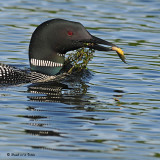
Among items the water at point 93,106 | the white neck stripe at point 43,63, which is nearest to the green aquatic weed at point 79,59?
the water at point 93,106

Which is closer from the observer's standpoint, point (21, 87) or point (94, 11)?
point (21, 87)

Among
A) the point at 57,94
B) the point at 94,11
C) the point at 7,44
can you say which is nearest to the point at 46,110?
the point at 57,94

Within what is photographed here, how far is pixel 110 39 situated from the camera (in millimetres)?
11328

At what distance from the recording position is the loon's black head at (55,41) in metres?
8.12

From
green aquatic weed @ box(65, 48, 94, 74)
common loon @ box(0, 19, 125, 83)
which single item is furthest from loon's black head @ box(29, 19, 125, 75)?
green aquatic weed @ box(65, 48, 94, 74)

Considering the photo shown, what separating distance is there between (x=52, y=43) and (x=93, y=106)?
5.05 ft

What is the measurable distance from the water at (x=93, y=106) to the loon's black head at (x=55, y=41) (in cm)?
41

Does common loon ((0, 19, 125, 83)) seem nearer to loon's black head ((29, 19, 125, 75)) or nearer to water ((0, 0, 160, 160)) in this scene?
loon's black head ((29, 19, 125, 75))

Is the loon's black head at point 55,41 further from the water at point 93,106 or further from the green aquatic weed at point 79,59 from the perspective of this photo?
the water at point 93,106

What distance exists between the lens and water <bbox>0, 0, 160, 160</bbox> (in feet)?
18.0

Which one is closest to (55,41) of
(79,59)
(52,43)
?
(52,43)

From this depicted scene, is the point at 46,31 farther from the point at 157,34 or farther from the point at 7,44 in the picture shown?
the point at 157,34

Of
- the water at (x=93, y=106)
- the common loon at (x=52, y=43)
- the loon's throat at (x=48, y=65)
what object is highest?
the common loon at (x=52, y=43)

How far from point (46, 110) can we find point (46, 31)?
1.75 metres
